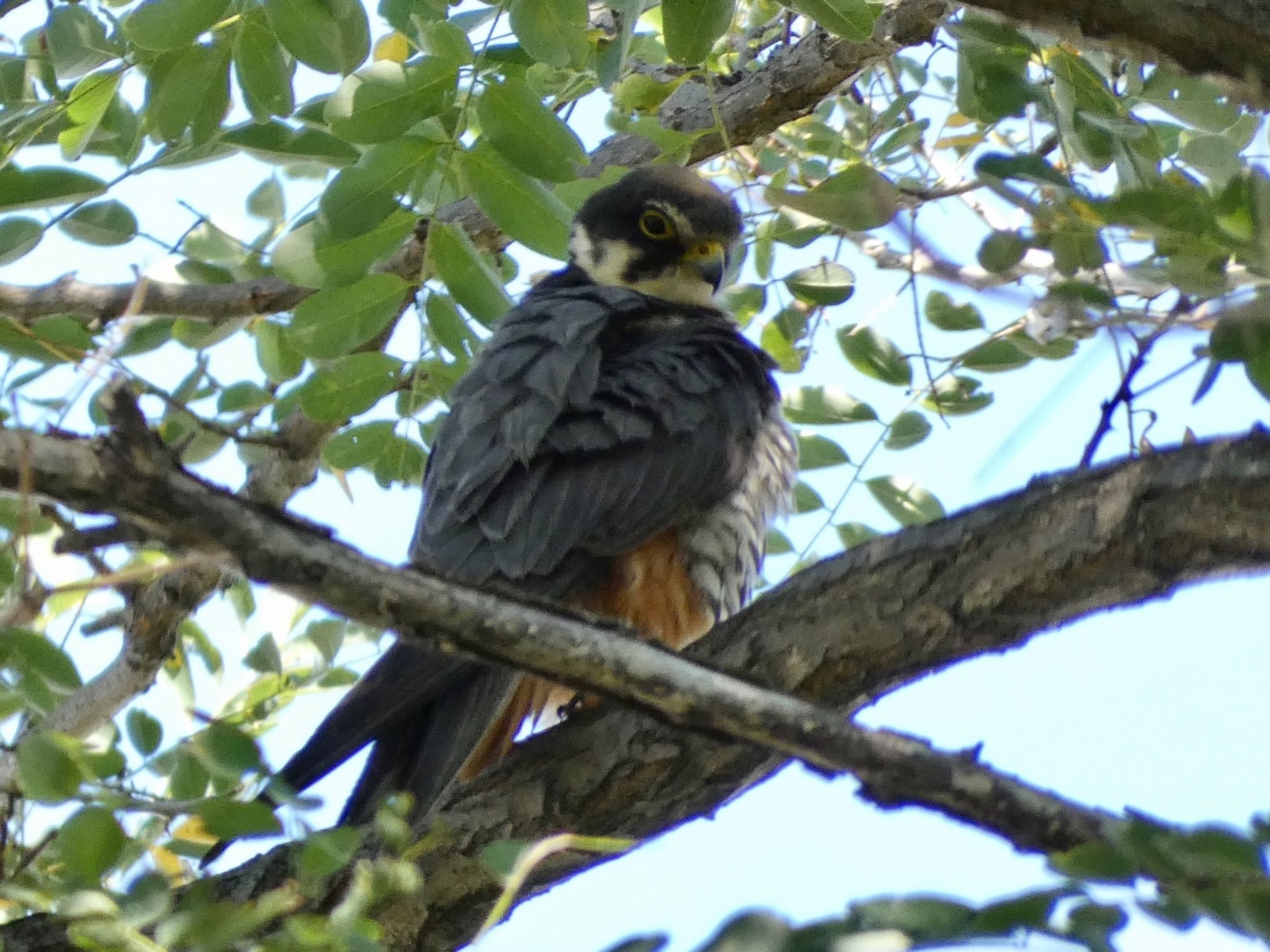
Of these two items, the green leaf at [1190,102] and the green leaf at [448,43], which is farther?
the green leaf at [1190,102]

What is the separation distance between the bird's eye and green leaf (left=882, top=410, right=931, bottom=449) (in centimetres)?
103

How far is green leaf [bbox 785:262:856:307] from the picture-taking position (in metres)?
3.57

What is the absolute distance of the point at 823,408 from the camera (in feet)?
12.7

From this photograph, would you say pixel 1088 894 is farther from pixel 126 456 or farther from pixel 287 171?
pixel 287 171

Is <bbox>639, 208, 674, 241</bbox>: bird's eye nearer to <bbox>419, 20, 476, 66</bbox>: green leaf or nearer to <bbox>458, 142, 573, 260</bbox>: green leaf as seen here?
<bbox>458, 142, 573, 260</bbox>: green leaf

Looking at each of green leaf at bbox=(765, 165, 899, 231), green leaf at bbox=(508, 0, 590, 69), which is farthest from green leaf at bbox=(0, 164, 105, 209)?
green leaf at bbox=(765, 165, 899, 231)

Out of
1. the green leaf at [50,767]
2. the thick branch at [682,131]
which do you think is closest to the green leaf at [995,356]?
the thick branch at [682,131]

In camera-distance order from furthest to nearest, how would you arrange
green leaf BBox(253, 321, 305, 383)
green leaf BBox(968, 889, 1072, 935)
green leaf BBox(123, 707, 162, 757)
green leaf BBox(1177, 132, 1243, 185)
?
green leaf BBox(253, 321, 305, 383) < green leaf BBox(1177, 132, 1243, 185) < green leaf BBox(123, 707, 162, 757) < green leaf BBox(968, 889, 1072, 935)

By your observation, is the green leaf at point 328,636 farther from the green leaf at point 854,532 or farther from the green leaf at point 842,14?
the green leaf at point 842,14

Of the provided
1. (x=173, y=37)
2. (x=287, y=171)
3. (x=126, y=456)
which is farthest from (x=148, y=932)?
(x=287, y=171)

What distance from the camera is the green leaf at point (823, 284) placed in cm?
357

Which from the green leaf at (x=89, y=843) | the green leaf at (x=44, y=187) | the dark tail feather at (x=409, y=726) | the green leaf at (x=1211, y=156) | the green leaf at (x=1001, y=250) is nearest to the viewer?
the green leaf at (x=89, y=843)

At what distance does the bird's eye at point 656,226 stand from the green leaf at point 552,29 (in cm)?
158

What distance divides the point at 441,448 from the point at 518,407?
0.24m
